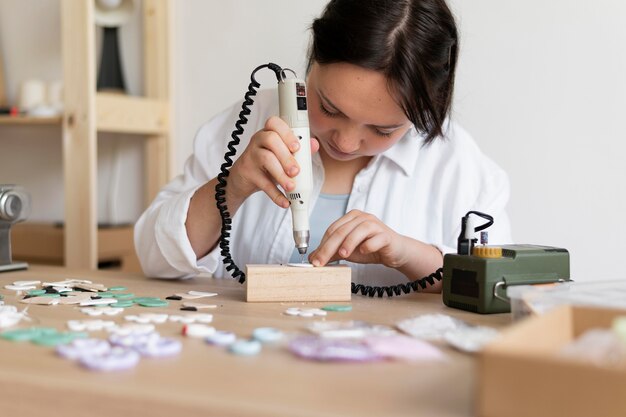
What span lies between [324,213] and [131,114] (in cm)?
109

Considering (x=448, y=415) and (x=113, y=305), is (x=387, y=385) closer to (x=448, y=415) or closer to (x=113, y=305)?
(x=448, y=415)

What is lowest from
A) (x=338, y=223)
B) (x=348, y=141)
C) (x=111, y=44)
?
(x=338, y=223)

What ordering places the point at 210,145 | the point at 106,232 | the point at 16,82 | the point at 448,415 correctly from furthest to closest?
the point at 16,82, the point at 106,232, the point at 210,145, the point at 448,415

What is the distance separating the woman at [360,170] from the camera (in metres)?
1.05

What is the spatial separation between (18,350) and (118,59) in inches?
70.2

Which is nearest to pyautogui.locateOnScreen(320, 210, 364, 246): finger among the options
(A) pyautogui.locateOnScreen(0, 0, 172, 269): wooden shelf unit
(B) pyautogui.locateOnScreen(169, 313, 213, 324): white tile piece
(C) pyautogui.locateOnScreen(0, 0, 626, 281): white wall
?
(B) pyautogui.locateOnScreen(169, 313, 213, 324): white tile piece

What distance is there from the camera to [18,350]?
Answer: 2.17 ft

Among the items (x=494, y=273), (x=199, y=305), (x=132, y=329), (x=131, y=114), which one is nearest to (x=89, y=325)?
(x=132, y=329)

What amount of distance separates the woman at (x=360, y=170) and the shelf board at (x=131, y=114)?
83 cm

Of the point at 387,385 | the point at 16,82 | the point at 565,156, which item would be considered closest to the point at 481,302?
the point at 387,385

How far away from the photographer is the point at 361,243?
1044 millimetres

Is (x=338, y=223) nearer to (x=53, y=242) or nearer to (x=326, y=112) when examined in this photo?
(x=326, y=112)

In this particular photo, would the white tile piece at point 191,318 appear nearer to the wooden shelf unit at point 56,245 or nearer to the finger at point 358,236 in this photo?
the finger at point 358,236

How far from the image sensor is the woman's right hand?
0.98 meters
